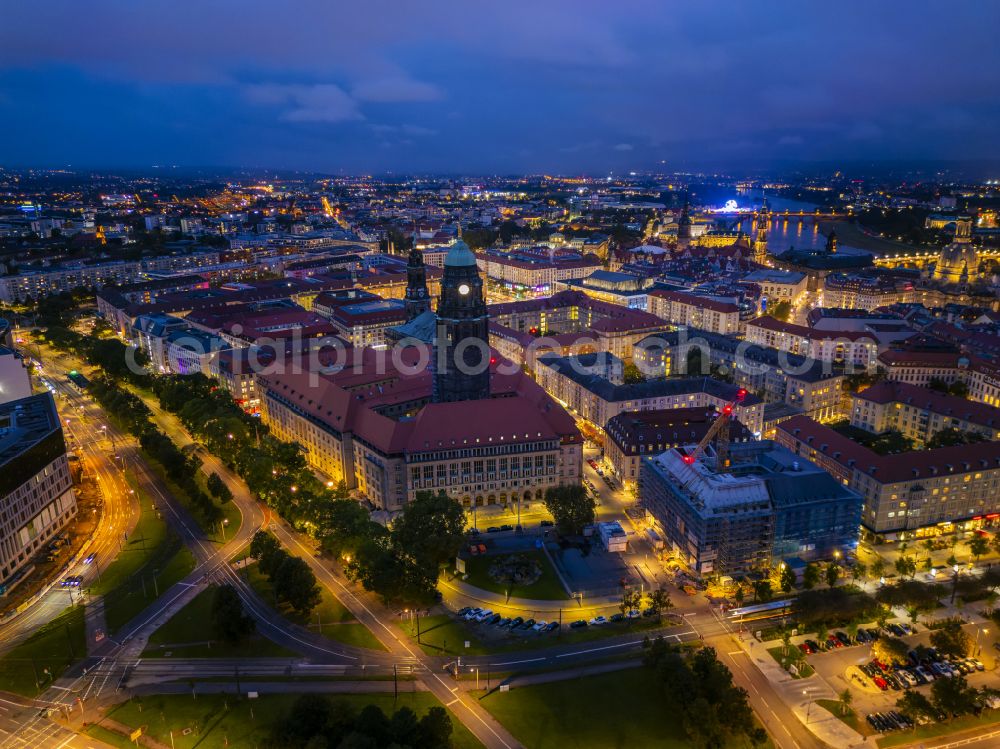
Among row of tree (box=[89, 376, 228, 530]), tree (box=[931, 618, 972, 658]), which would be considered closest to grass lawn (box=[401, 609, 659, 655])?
tree (box=[931, 618, 972, 658])

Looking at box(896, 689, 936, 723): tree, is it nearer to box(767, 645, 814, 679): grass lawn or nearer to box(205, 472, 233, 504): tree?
box(767, 645, 814, 679): grass lawn

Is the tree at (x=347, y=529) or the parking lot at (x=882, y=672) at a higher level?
the tree at (x=347, y=529)

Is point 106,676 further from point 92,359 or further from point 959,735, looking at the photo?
point 92,359

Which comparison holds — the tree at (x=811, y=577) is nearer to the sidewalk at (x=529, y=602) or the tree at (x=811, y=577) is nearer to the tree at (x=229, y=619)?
the sidewalk at (x=529, y=602)

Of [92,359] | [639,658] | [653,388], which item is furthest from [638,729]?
[92,359]

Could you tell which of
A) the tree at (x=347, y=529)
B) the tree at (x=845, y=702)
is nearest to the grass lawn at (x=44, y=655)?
the tree at (x=347, y=529)

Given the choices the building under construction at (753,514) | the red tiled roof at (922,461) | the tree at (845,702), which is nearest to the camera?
the tree at (845,702)
